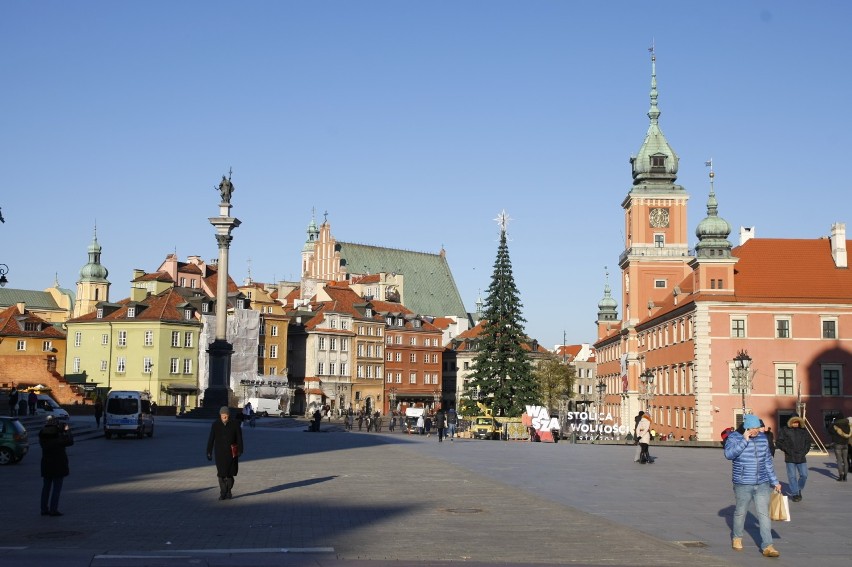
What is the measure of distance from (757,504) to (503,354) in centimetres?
7117

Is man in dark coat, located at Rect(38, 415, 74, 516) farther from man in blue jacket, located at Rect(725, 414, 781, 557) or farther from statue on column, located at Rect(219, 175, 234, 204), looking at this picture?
statue on column, located at Rect(219, 175, 234, 204)

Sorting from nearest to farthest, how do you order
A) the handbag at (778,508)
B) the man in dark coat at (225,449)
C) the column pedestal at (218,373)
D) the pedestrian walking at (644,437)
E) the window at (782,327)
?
the handbag at (778,508), the man in dark coat at (225,449), the pedestrian walking at (644,437), the window at (782,327), the column pedestal at (218,373)

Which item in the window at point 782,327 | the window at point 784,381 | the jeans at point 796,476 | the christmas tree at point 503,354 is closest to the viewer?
the jeans at point 796,476

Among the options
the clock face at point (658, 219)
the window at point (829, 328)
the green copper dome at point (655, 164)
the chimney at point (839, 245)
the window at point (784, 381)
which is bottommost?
the window at point (784, 381)

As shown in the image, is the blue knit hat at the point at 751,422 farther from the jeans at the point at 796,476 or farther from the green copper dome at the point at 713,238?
the green copper dome at the point at 713,238

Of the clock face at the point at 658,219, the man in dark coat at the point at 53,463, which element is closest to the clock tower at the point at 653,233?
the clock face at the point at 658,219

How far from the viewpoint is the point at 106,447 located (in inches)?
1623

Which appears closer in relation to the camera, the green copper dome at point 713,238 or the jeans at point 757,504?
the jeans at point 757,504

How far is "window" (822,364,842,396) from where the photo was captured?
2736 inches

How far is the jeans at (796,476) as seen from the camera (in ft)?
73.1

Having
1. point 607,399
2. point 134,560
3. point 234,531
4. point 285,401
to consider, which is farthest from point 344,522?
point 607,399

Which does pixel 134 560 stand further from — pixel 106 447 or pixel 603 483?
pixel 106 447

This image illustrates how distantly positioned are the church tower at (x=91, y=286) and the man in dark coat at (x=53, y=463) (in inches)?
5046

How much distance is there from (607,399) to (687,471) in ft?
295
